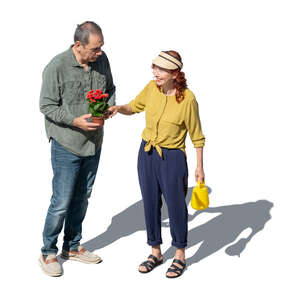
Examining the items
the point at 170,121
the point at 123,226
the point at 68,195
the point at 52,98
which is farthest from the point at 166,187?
the point at 123,226

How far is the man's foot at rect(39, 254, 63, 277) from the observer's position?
875cm

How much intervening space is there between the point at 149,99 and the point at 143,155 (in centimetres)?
63

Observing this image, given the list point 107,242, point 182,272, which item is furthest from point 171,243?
point 107,242

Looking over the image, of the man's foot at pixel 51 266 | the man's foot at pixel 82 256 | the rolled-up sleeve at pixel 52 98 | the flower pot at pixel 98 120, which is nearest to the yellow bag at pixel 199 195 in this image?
the flower pot at pixel 98 120

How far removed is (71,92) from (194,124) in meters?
1.38

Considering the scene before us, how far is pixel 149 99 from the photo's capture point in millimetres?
8250

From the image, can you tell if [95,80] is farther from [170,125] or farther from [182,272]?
[182,272]

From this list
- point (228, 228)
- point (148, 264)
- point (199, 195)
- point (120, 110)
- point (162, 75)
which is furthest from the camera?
point (228, 228)

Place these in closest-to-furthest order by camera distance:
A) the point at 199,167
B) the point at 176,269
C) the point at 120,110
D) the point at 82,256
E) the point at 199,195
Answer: the point at 199,167
the point at 199,195
the point at 120,110
the point at 176,269
the point at 82,256

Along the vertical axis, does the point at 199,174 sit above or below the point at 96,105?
below

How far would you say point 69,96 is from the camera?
26.9ft

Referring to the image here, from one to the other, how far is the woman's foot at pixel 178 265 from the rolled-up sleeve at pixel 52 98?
1994 mm

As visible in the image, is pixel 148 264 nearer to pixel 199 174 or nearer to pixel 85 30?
pixel 199 174

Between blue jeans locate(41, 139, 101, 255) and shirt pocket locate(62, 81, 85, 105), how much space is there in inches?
20.3
